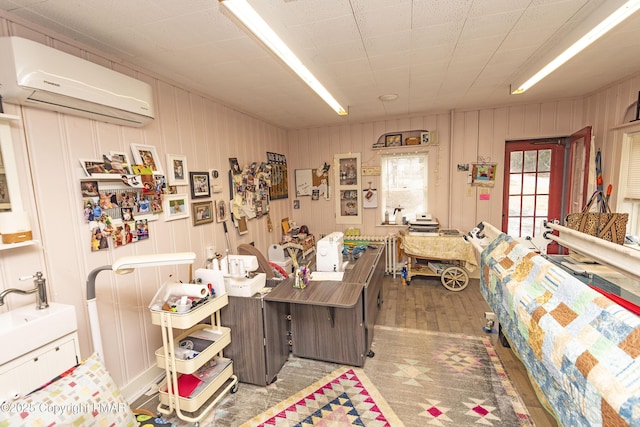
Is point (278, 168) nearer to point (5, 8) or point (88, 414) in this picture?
point (5, 8)

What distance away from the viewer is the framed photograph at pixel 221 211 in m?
3.28

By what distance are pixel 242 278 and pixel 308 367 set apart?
103 cm

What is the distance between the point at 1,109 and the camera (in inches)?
61.1

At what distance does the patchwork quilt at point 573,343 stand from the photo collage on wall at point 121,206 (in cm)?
269

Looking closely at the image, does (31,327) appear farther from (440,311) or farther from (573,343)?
(440,311)

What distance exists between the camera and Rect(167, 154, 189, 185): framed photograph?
103 inches

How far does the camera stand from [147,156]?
2.41 metres

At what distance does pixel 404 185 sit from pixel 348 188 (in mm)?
956

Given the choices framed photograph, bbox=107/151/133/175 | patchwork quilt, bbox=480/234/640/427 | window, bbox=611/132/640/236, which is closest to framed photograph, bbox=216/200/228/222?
framed photograph, bbox=107/151/133/175

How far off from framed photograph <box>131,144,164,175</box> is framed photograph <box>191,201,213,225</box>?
54cm

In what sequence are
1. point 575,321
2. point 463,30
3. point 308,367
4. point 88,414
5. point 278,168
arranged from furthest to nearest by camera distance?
point 278,168 < point 308,367 < point 463,30 < point 88,414 < point 575,321

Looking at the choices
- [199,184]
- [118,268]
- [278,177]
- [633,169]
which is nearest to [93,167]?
[118,268]

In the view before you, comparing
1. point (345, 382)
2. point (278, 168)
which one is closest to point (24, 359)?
point (345, 382)

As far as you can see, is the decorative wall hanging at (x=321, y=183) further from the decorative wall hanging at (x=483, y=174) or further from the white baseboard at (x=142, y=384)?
the white baseboard at (x=142, y=384)
